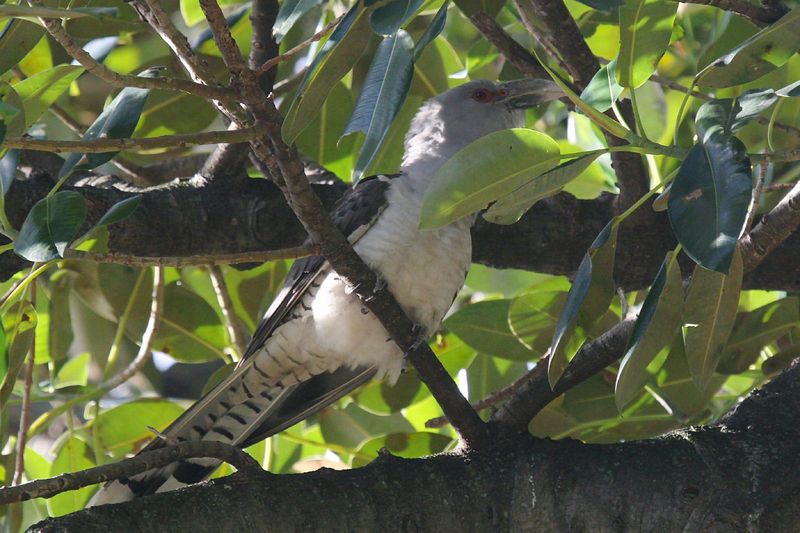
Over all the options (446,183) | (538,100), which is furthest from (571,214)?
(446,183)

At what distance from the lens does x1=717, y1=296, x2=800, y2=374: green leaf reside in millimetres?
2854

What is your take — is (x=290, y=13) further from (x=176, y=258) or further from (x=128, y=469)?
(x=128, y=469)

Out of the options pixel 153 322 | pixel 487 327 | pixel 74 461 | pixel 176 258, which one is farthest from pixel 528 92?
pixel 74 461

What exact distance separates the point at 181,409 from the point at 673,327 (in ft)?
6.38

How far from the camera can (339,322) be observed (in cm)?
301

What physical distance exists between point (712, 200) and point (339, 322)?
171 centimetres

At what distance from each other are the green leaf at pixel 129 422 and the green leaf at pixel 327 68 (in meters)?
1.69

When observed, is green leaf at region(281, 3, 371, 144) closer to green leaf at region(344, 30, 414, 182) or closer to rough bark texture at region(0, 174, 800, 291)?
green leaf at region(344, 30, 414, 182)

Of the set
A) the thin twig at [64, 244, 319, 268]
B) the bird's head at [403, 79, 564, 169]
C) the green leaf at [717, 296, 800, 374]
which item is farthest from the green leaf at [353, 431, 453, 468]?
the thin twig at [64, 244, 319, 268]

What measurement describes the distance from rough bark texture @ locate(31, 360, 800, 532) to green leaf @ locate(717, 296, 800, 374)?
0.58 metres

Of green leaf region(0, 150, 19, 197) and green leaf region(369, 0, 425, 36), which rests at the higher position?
green leaf region(0, 150, 19, 197)

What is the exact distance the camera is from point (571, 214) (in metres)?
3.16

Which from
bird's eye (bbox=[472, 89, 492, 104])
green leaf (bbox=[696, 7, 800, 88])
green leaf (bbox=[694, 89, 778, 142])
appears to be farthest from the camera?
bird's eye (bbox=[472, 89, 492, 104])

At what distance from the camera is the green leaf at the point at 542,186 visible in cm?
177
